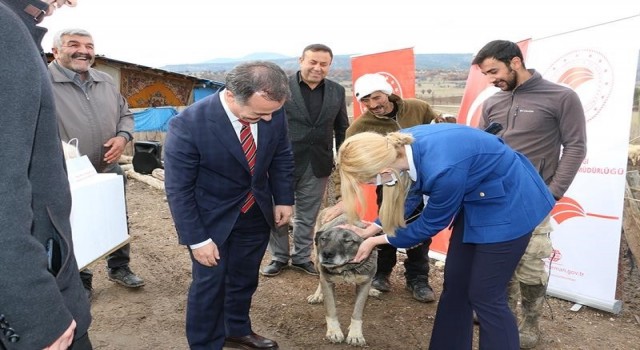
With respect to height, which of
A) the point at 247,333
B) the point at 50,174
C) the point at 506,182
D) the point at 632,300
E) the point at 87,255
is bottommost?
the point at 632,300

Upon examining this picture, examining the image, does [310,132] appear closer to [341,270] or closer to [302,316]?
[341,270]

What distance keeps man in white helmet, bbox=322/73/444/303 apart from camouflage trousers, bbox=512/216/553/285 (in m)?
1.23

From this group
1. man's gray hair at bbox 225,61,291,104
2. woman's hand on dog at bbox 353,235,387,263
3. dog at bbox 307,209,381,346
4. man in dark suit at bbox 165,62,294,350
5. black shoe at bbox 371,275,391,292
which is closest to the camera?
man's gray hair at bbox 225,61,291,104

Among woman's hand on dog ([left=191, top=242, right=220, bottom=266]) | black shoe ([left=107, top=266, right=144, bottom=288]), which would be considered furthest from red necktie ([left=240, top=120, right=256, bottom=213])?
black shoe ([left=107, top=266, right=144, bottom=288])

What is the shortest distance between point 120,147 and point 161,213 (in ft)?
12.9

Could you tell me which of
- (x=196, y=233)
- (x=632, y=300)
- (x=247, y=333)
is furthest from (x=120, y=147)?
(x=632, y=300)

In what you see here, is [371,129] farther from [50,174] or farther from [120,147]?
[50,174]

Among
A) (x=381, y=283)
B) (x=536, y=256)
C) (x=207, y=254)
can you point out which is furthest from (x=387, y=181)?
(x=381, y=283)

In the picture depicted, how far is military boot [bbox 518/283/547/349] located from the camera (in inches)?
150

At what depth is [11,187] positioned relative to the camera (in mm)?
1269

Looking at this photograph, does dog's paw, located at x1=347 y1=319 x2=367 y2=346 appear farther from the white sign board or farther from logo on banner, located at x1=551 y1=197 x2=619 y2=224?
logo on banner, located at x1=551 y1=197 x2=619 y2=224

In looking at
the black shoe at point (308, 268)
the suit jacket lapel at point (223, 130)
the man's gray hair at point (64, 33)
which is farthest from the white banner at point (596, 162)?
the man's gray hair at point (64, 33)

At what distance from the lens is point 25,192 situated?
1.30 meters

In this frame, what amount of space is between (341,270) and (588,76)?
2.98 metres
